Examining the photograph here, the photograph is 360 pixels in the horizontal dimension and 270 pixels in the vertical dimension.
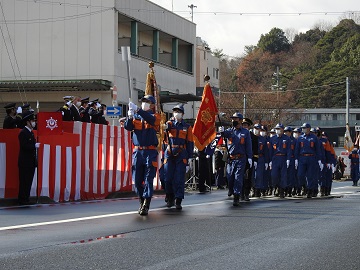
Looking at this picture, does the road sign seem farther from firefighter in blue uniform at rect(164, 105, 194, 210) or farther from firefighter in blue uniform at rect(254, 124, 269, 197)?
firefighter in blue uniform at rect(164, 105, 194, 210)

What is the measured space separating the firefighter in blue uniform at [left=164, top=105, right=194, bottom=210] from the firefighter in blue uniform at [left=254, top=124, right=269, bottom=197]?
21.4 feet

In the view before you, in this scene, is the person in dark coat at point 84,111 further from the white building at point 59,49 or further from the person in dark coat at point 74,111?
the white building at point 59,49

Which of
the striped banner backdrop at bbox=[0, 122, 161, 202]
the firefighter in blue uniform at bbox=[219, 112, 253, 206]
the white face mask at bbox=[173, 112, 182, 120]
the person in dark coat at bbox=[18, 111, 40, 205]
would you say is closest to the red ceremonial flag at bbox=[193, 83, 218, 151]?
the striped banner backdrop at bbox=[0, 122, 161, 202]

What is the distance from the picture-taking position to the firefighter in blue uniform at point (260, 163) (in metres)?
22.1

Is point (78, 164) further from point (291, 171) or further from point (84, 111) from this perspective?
point (291, 171)

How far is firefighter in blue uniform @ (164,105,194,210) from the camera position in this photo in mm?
15656


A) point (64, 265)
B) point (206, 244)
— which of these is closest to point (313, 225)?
point (206, 244)

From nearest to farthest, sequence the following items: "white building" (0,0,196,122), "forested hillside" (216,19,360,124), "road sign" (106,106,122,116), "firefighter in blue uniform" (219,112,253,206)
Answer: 1. "firefighter in blue uniform" (219,112,253,206)
2. "road sign" (106,106,122,116)
3. "white building" (0,0,196,122)
4. "forested hillside" (216,19,360,124)

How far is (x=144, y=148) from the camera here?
Result: 46.1ft

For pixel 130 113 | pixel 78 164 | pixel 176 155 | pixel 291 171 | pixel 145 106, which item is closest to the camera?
pixel 130 113

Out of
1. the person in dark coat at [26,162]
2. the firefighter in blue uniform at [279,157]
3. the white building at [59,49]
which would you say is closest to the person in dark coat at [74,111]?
the person in dark coat at [26,162]

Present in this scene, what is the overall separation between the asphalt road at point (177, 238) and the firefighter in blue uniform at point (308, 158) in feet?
25.2

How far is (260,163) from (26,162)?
26.9 feet

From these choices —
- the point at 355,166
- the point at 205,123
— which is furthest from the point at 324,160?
the point at 355,166
